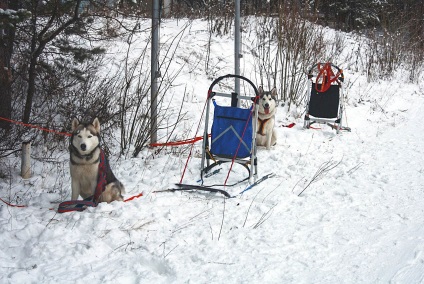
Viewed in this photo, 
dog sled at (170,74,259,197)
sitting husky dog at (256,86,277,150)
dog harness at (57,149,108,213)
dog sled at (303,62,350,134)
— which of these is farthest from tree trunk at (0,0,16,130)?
dog sled at (303,62,350,134)

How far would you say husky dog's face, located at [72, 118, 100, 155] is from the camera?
369 centimetres

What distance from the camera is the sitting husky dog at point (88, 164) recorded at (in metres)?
3.74

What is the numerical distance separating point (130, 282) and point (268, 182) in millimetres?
2572

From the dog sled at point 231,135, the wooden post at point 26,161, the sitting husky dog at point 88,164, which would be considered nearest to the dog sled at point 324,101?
the dog sled at point 231,135

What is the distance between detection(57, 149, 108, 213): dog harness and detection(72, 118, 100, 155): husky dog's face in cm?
17

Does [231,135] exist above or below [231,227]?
above

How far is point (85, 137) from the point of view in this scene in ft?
12.2

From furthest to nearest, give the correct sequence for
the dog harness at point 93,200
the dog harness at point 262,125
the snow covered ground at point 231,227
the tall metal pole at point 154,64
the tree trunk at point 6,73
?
1. the dog harness at point 262,125
2. the tall metal pole at point 154,64
3. the tree trunk at point 6,73
4. the dog harness at point 93,200
5. the snow covered ground at point 231,227

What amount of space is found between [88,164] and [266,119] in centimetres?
336

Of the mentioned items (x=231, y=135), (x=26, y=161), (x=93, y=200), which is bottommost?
(x=93, y=200)

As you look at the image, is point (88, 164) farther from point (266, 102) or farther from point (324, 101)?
point (324, 101)

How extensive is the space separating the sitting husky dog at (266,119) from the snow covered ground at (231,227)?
462 mm

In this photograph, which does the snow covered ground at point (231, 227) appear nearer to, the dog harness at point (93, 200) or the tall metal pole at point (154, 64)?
the dog harness at point (93, 200)

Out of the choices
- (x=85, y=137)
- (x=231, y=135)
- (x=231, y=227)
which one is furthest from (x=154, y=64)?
(x=231, y=227)
